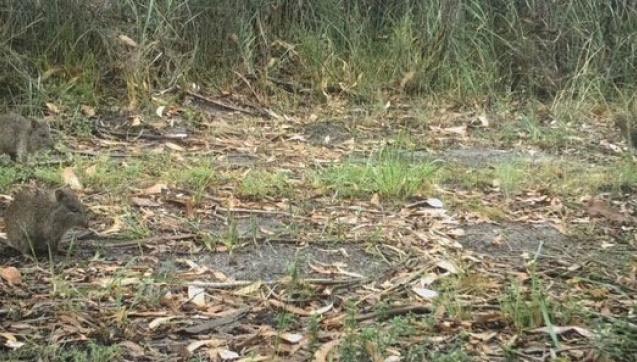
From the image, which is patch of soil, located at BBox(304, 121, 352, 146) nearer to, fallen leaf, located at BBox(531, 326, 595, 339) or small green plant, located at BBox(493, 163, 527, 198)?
small green plant, located at BBox(493, 163, 527, 198)

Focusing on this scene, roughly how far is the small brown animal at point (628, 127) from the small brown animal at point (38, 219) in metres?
3.88

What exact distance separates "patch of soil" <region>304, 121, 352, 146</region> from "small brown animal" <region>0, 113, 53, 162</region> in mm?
1960

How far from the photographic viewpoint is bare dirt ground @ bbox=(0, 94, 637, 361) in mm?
2812

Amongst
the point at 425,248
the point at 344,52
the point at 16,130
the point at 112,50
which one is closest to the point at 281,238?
the point at 425,248

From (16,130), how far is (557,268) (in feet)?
10.8

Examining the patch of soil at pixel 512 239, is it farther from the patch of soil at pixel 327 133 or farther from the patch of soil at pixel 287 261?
the patch of soil at pixel 327 133

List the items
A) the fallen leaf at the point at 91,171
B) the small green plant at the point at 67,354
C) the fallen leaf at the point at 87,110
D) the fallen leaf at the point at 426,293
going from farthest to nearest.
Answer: the fallen leaf at the point at 87,110 < the fallen leaf at the point at 91,171 < the fallen leaf at the point at 426,293 < the small green plant at the point at 67,354

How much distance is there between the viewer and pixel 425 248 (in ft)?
12.4

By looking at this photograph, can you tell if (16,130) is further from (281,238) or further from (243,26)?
(243,26)

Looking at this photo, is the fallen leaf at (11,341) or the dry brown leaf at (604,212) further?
the dry brown leaf at (604,212)

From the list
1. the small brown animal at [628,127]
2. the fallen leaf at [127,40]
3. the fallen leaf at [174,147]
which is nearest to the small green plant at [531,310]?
the small brown animal at [628,127]

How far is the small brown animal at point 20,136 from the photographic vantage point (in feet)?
16.3

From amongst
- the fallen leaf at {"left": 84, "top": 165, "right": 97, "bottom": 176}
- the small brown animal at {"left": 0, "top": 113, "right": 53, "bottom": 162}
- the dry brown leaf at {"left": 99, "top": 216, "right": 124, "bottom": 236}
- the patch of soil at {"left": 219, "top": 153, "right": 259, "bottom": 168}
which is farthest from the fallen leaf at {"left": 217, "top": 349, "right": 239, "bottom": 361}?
the small brown animal at {"left": 0, "top": 113, "right": 53, "bottom": 162}

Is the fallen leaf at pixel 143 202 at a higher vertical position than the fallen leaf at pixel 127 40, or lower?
lower
